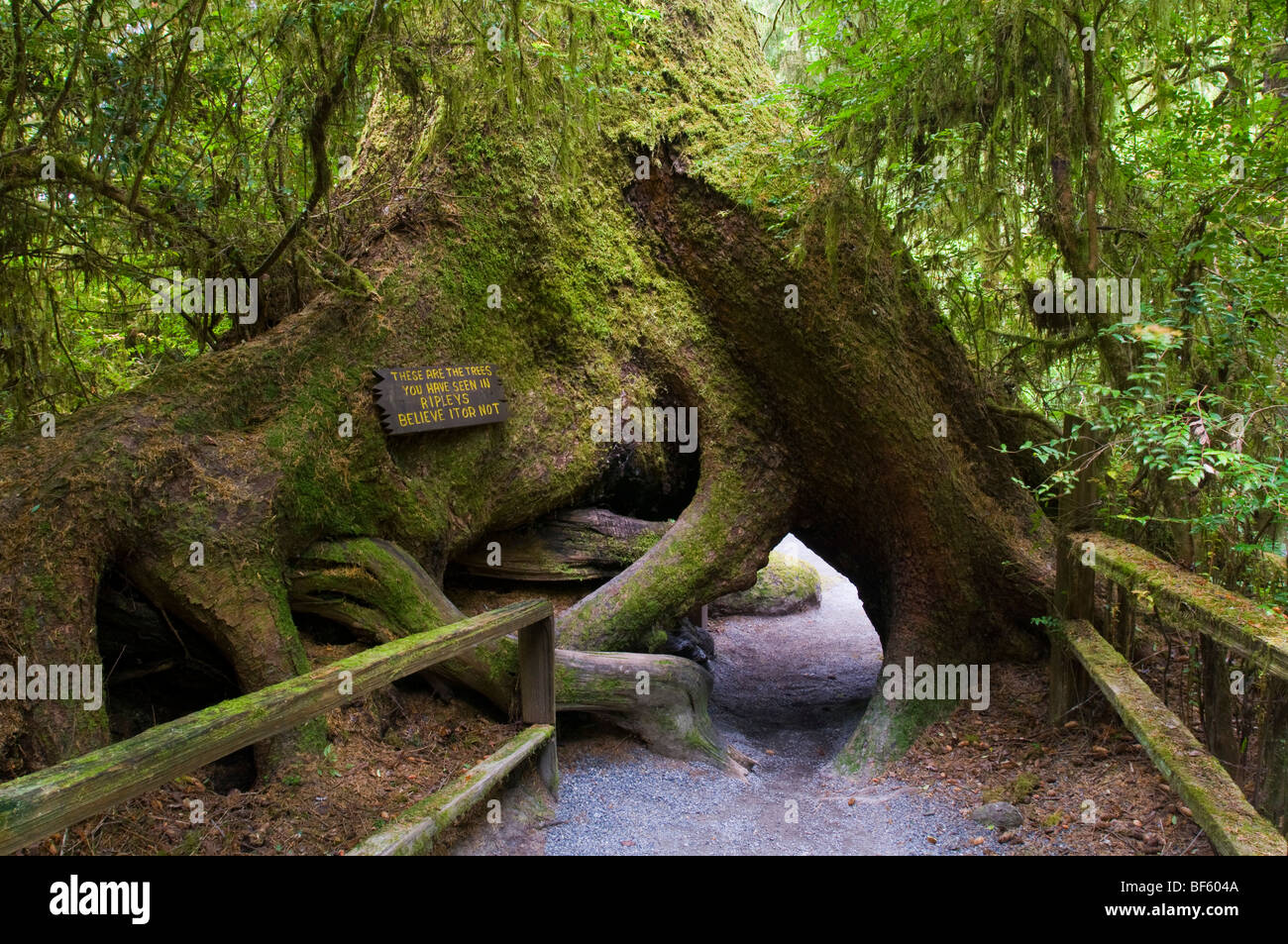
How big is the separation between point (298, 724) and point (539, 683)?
6.91 feet

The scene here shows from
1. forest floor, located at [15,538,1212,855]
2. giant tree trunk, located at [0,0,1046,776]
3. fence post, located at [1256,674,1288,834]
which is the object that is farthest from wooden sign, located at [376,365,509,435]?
fence post, located at [1256,674,1288,834]

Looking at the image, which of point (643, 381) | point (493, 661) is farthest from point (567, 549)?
point (493, 661)

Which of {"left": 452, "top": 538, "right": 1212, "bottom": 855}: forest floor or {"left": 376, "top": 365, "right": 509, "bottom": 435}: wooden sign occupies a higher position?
{"left": 376, "top": 365, "right": 509, "bottom": 435}: wooden sign

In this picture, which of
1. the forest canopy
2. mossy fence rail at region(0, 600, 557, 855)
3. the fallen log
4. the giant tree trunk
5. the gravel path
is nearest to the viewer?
mossy fence rail at region(0, 600, 557, 855)

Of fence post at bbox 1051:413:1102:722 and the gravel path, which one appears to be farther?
fence post at bbox 1051:413:1102:722

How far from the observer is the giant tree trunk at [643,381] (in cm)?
565

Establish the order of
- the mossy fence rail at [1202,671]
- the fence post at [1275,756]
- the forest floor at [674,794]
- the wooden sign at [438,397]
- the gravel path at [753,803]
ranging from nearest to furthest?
the mossy fence rail at [1202,671] < the fence post at [1275,756] < the forest floor at [674,794] < the gravel path at [753,803] < the wooden sign at [438,397]

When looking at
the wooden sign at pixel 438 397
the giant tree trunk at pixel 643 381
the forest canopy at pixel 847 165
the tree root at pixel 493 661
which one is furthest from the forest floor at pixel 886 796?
the wooden sign at pixel 438 397

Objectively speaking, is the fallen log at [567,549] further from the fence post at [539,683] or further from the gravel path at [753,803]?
the fence post at [539,683]

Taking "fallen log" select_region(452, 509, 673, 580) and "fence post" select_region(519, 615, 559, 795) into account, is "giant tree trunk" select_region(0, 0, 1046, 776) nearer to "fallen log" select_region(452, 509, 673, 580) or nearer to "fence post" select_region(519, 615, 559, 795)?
"fallen log" select_region(452, 509, 673, 580)

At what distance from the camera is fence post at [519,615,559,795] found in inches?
214

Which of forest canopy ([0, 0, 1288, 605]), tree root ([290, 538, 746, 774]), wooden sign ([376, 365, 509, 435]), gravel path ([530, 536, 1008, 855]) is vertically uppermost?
forest canopy ([0, 0, 1288, 605])

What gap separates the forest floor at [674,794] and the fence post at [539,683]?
22 centimetres

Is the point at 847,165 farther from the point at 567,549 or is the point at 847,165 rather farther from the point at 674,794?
the point at 674,794
